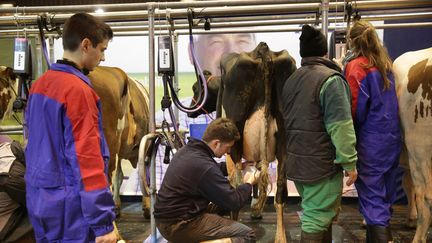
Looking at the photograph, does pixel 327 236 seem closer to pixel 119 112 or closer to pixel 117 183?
pixel 119 112

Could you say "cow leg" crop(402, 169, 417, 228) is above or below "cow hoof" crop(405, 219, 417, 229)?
above

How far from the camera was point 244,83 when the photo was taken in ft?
10.4

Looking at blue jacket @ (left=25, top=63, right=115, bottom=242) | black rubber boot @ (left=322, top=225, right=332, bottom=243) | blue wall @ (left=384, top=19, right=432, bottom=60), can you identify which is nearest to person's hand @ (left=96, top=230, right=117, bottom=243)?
blue jacket @ (left=25, top=63, right=115, bottom=242)

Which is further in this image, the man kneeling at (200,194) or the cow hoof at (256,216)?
the cow hoof at (256,216)

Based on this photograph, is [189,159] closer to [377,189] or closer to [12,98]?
[377,189]

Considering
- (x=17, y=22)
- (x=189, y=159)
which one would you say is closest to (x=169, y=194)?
(x=189, y=159)

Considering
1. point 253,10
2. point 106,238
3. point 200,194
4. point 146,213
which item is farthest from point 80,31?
point 146,213

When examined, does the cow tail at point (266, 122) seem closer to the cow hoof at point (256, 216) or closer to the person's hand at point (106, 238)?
the cow hoof at point (256, 216)

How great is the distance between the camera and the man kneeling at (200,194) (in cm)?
251

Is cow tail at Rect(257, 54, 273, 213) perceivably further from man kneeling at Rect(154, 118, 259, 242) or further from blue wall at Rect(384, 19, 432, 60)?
blue wall at Rect(384, 19, 432, 60)

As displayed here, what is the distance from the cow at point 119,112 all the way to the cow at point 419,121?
216 cm

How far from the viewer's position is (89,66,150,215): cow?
3.27 metres

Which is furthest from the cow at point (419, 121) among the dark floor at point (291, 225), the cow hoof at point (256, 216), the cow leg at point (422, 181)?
the cow hoof at point (256, 216)

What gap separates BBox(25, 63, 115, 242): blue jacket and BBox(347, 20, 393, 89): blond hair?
5.70ft
